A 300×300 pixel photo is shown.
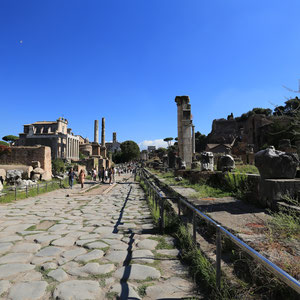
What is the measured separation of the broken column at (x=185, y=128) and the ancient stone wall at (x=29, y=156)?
1049 centimetres

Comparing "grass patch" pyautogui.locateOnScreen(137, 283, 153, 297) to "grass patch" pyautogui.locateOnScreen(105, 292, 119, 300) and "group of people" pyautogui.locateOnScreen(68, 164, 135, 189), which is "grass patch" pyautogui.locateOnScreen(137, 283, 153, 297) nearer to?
"grass patch" pyautogui.locateOnScreen(105, 292, 119, 300)

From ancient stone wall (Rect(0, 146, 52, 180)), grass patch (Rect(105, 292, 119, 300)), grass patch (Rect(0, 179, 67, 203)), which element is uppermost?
ancient stone wall (Rect(0, 146, 52, 180))

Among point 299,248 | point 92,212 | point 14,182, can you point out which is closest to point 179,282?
point 299,248

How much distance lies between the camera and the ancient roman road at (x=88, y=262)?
2.38 metres

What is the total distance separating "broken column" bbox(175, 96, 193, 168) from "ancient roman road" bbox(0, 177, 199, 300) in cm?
1358

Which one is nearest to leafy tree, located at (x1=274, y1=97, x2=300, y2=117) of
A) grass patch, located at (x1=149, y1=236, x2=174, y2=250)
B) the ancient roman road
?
grass patch, located at (x1=149, y1=236, x2=174, y2=250)

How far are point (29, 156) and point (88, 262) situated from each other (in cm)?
1750

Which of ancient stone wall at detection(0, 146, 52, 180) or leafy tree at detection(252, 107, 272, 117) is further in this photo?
leafy tree at detection(252, 107, 272, 117)

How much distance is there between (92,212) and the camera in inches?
276

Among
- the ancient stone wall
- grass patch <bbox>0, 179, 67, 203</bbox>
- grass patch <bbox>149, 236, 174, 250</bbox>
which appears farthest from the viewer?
the ancient stone wall

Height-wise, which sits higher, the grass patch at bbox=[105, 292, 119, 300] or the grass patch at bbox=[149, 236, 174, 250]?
the grass patch at bbox=[105, 292, 119, 300]

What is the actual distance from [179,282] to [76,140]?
59.2m

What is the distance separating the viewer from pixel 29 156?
18391 millimetres

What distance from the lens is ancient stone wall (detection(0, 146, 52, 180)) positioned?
18094 millimetres
